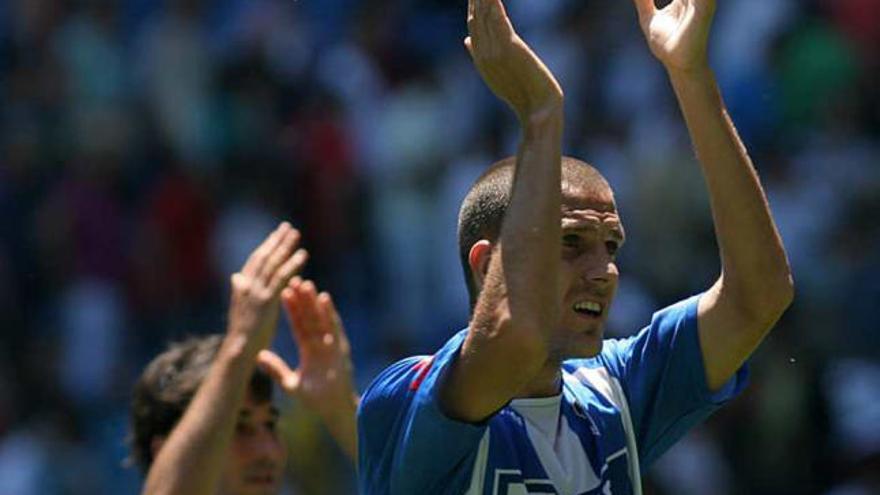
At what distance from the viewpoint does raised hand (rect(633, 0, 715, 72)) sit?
5.05 meters

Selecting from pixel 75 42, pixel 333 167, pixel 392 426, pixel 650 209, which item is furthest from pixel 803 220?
pixel 392 426

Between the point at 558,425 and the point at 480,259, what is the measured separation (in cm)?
44

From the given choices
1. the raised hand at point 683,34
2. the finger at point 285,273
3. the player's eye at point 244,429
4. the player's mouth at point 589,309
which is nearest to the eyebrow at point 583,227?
the player's mouth at point 589,309

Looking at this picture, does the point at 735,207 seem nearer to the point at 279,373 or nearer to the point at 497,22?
the point at 497,22

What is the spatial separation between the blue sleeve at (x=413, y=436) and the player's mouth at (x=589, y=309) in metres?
0.30

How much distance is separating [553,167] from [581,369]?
866 millimetres

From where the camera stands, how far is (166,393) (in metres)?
6.17

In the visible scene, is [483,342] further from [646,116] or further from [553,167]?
[646,116]

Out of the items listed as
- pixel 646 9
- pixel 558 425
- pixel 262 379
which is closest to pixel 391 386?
pixel 558 425

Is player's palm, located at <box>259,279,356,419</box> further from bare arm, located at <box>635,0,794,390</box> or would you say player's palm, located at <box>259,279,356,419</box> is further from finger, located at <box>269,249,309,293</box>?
bare arm, located at <box>635,0,794,390</box>

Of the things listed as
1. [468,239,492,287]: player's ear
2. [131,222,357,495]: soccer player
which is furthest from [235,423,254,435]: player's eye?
[468,239,492,287]: player's ear

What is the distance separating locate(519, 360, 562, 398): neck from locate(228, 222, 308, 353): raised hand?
89cm

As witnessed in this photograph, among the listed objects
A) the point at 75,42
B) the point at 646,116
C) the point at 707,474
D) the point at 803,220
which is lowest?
the point at 707,474

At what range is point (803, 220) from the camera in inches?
413
